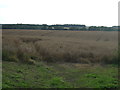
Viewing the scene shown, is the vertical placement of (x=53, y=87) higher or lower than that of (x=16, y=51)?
lower

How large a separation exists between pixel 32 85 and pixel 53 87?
2.91ft

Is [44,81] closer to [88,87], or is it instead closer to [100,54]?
[88,87]

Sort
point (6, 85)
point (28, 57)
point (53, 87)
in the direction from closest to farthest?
1. point (6, 85)
2. point (53, 87)
3. point (28, 57)

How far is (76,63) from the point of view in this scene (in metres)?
15.0

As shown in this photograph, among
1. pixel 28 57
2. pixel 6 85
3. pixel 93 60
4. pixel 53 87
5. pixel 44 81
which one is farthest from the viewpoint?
pixel 93 60

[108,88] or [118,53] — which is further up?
[118,53]

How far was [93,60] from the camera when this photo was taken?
Result: 15.8m

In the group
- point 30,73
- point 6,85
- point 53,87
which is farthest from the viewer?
point 30,73

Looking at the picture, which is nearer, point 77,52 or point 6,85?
point 6,85

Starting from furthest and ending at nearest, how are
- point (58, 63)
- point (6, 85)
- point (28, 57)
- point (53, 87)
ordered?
point (58, 63) → point (28, 57) → point (53, 87) → point (6, 85)

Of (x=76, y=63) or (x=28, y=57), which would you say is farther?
(x=76, y=63)

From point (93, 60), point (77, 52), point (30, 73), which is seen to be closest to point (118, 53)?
point (93, 60)

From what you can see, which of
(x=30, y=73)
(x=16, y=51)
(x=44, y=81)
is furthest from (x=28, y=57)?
(x=44, y=81)

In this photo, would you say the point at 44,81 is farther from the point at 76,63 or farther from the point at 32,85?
→ the point at 76,63
